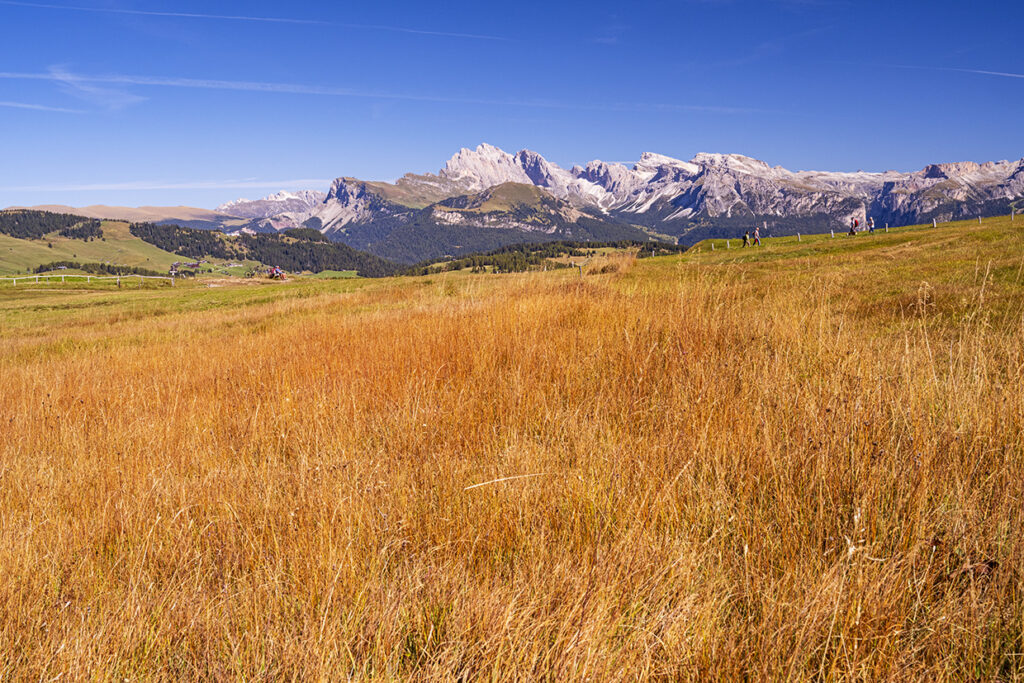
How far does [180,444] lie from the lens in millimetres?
4129

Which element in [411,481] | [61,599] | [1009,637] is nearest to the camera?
[1009,637]

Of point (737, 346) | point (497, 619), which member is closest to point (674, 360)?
point (737, 346)

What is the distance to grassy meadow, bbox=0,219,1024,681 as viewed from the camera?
1819mm

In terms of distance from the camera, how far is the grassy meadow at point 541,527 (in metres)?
1.82

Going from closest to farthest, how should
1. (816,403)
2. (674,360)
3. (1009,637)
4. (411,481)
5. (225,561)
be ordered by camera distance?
(1009,637)
(225,561)
(411,481)
(816,403)
(674,360)

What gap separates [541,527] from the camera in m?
2.42

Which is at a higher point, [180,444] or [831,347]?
[831,347]

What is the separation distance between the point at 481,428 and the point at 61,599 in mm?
2405

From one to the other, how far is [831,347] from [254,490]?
5.21 metres

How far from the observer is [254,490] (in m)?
3.13

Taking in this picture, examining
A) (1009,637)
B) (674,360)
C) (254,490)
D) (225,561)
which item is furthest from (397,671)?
(674,360)

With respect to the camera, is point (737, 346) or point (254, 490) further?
point (737, 346)

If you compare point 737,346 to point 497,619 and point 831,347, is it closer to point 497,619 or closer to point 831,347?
point 831,347

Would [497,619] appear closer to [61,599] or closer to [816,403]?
[61,599]
